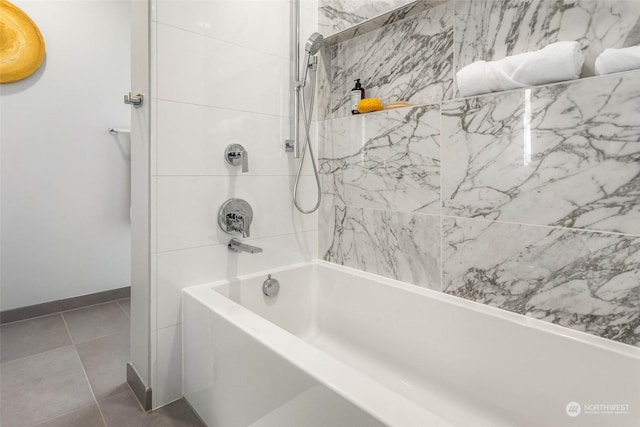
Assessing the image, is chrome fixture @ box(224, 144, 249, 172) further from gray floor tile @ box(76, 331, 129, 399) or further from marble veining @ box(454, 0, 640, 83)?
gray floor tile @ box(76, 331, 129, 399)

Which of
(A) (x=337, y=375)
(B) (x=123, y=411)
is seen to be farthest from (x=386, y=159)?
(B) (x=123, y=411)

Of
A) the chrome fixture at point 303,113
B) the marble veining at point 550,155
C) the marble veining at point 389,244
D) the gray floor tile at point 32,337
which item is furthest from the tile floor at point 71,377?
the marble veining at point 550,155

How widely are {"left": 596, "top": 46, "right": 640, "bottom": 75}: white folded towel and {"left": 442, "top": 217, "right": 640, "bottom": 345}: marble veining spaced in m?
0.49

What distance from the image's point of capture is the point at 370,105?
1636mm

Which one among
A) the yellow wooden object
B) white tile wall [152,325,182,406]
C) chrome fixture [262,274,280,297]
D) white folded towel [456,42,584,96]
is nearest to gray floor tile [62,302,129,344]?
white tile wall [152,325,182,406]

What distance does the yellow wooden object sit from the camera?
209 cm

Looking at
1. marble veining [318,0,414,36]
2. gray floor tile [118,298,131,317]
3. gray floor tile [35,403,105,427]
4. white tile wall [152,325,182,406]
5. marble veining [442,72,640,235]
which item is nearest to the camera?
marble veining [442,72,640,235]

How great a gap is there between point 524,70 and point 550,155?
0.30m

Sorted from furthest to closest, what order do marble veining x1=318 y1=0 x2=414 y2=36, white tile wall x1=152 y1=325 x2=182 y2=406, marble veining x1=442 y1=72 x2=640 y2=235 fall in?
marble veining x1=318 y1=0 x2=414 y2=36 → white tile wall x1=152 y1=325 x2=182 y2=406 → marble veining x1=442 y1=72 x2=640 y2=235

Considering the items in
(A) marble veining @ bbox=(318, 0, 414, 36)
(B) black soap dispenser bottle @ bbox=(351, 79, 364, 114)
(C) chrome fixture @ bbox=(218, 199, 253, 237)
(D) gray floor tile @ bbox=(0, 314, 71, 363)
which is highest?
(A) marble veining @ bbox=(318, 0, 414, 36)

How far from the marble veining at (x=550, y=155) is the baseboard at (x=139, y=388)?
1.48m

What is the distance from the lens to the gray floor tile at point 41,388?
1400 mm

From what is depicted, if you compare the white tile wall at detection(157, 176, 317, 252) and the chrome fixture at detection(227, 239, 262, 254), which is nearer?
the white tile wall at detection(157, 176, 317, 252)

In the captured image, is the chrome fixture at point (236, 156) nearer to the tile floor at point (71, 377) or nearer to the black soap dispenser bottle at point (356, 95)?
the black soap dispenser bottle at point (356, 95)
